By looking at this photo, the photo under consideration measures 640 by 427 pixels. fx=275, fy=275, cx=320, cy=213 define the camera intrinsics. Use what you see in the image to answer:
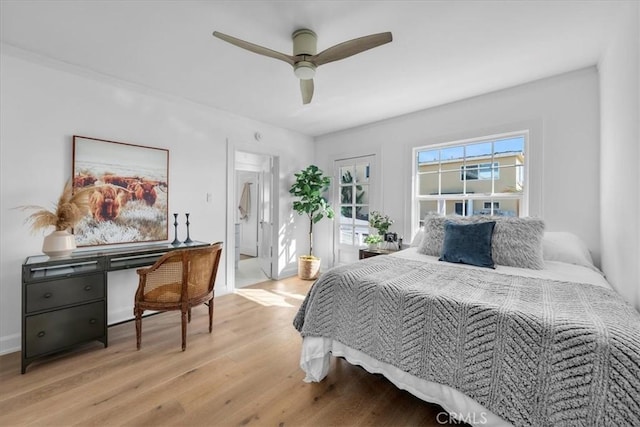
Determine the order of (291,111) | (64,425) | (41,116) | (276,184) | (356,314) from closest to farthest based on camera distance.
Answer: (64,425) < (356,314) < (41,116) < (291,111) < (276,184)

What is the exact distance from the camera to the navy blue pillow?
2.31 metres

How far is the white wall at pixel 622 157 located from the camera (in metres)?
1.54

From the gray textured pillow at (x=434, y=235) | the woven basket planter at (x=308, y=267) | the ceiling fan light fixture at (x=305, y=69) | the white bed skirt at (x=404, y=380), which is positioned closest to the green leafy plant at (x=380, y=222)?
the gray textured pillow at (x=434, y=235)

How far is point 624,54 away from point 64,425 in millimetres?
4035

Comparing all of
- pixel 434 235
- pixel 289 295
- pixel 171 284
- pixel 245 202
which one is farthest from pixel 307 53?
pixel 245 202

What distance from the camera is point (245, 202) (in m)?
6.72

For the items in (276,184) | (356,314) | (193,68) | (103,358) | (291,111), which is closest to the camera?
(356,314)

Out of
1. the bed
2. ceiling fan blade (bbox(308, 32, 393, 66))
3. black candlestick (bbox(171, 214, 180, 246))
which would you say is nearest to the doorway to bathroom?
black candlestick (bbox(171, 214, 180, 246))

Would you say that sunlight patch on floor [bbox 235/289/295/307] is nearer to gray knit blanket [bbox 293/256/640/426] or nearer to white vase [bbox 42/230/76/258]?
gray knit blanket [bbox 293/256/640/426]

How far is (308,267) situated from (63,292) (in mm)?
2981

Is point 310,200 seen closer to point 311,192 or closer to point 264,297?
point 311,192

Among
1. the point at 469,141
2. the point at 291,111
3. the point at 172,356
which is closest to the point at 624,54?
the point at 469,141

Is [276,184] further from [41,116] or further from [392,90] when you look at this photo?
[41,116]

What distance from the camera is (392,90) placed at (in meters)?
3.09
